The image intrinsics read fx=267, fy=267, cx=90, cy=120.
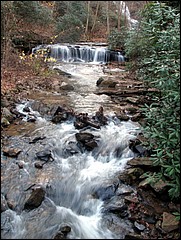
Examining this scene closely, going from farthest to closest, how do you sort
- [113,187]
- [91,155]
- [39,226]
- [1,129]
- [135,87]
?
[135,87] → [1,129] → [91,155] → [113,187] → [39,226]

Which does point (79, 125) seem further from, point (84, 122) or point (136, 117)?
point (136, 117)

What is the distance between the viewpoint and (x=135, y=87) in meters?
10.6

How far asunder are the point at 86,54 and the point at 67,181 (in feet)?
46.0

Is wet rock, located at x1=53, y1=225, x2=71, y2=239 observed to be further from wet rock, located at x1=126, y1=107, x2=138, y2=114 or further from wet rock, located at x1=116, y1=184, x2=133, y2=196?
wet rock, located at x1=126, y1=107, x2=138, y2=114

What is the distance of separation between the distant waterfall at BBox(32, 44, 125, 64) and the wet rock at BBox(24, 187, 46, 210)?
13643mm

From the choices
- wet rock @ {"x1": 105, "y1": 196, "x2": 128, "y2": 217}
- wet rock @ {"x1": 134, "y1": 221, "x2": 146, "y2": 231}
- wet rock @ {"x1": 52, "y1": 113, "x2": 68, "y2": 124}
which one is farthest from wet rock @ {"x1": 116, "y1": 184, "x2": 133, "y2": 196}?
wet rock @ {"x1": 52, "y1": 113, "x2": 68, "y2": 124}

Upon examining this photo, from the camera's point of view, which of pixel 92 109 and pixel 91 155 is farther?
pixel 92 109

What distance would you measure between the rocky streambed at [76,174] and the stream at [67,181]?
16 millimetres

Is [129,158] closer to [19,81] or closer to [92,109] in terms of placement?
[92,109]

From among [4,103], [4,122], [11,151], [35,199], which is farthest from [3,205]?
[4,103]

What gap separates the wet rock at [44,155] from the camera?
222 inches

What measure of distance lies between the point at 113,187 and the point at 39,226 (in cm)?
155

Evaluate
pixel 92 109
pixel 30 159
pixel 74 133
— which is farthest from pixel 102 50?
pixel 30 159

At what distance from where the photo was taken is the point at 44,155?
5691 millimetres
